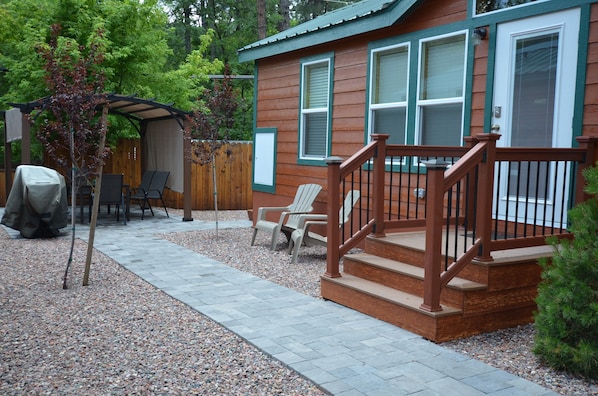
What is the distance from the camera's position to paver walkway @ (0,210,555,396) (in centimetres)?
290

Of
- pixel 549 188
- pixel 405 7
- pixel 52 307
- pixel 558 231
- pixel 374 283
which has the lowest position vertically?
pixel 52 307

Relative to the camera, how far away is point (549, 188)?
4.63m

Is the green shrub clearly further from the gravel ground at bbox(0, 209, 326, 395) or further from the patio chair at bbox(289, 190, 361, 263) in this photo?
the patio chair at bbox(289, 190, 361, 263)

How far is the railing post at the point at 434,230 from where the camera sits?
358 cm

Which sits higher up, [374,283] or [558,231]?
[558,231]

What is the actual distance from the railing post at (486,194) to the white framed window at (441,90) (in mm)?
1723

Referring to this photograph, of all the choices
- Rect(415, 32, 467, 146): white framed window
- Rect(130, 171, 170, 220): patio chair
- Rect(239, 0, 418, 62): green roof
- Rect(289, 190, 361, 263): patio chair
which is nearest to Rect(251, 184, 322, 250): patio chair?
Rect(289, 190, 361, 263): patio chair

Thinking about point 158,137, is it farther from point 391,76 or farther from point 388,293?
point 388,293

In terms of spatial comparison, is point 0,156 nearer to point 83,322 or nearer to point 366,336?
point 83,322

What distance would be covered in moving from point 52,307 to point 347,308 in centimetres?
240

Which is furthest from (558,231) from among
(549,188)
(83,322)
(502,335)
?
(83,322)

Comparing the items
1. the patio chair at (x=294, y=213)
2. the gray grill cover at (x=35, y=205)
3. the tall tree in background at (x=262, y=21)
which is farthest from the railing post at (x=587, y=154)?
the tall tree in background at (x=262, y=21)

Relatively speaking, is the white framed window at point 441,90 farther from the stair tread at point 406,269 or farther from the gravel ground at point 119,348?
the gravel ground at point 119,348

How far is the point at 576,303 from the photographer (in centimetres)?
302
